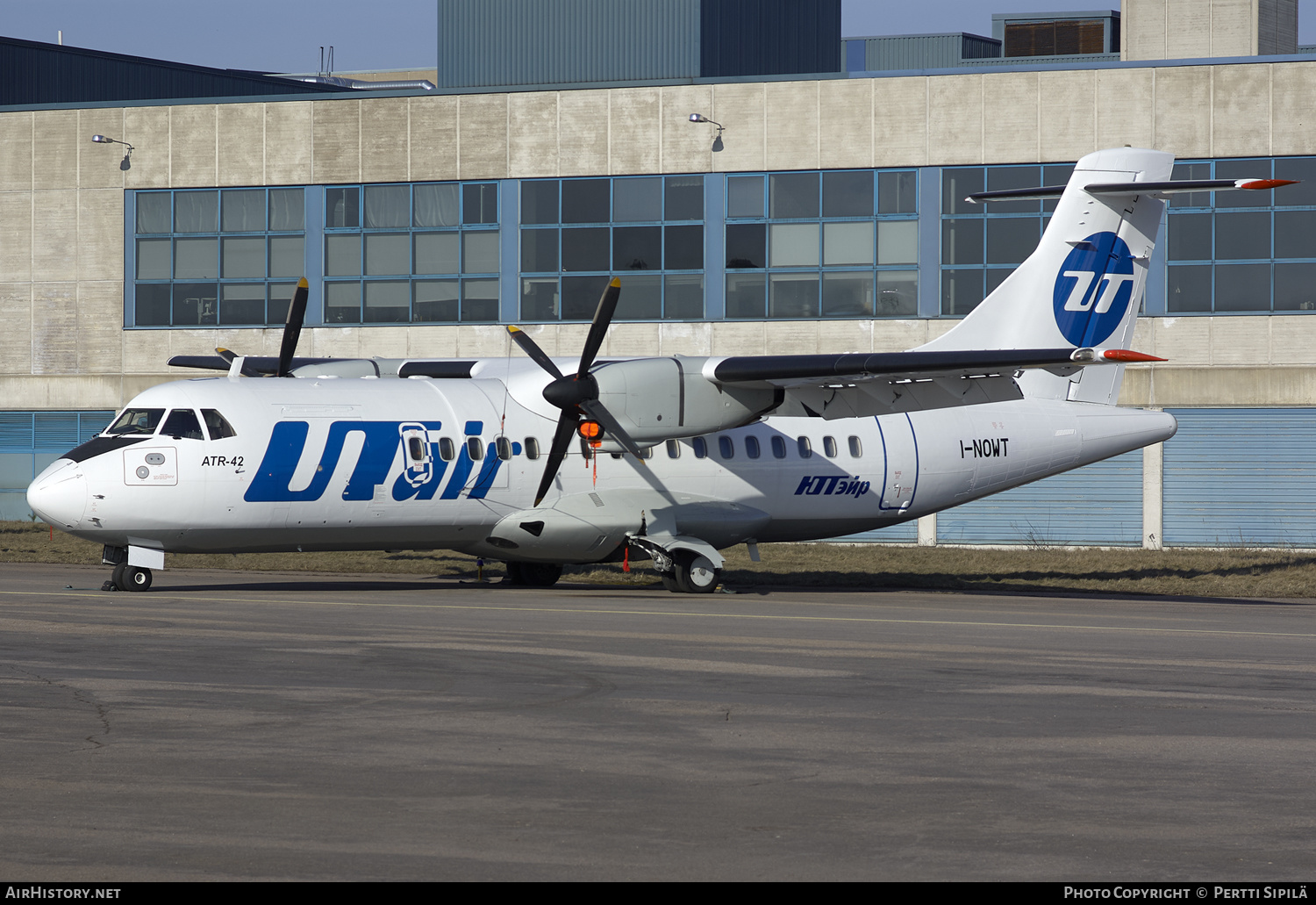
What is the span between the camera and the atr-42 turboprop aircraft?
2052 centimetres

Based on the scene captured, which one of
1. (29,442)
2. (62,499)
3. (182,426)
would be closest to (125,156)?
(29,442)

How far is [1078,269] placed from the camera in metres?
25.3

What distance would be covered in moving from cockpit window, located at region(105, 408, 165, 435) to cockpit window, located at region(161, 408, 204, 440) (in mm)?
157

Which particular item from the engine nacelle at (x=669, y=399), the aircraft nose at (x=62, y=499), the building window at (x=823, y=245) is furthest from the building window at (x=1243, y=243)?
the aircraft nose at (x=62, y=499)

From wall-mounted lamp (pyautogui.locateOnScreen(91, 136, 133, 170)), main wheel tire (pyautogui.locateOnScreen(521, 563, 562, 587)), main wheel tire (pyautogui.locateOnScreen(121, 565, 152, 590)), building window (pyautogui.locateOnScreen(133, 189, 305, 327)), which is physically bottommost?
main wheel tire (pyautogui.locateOnScreen(521, 563, 562, 587))

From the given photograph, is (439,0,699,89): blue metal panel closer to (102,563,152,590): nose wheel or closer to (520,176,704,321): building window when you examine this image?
(520,176,704,321): building window

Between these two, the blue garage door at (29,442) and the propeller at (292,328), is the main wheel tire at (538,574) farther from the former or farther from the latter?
the blue garage door at (29,442)

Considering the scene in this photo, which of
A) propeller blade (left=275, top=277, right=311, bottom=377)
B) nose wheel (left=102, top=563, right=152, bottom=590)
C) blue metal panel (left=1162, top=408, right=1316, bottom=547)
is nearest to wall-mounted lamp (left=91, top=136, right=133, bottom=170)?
propeller blade (left=275, top=277, right=311, bottom=377)

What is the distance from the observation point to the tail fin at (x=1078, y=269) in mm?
25281

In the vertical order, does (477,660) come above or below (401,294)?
below

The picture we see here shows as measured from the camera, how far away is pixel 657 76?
41.5 meters
